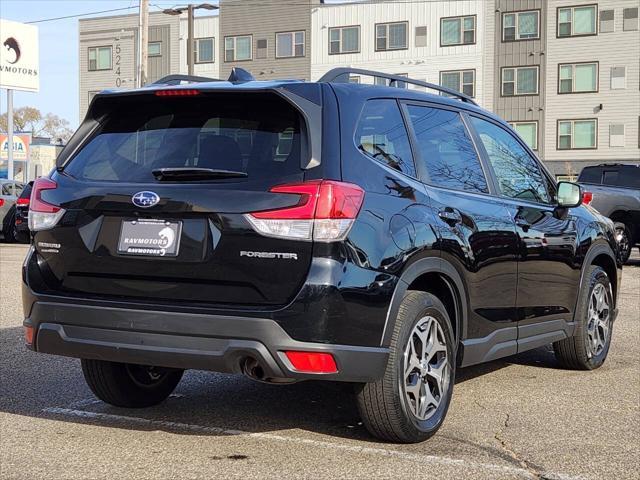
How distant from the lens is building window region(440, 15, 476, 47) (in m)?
46.4

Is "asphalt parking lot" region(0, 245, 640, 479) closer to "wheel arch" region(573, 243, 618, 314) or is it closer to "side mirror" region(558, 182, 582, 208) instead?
"wheel arch" region(573, 243, 618, 314)

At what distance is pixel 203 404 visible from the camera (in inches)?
213

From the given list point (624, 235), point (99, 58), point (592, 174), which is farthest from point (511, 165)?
point (99, 58)

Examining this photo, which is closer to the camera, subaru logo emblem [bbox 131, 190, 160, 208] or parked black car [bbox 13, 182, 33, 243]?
subaru logo emblem [bbox 131, 190, 160, 208]

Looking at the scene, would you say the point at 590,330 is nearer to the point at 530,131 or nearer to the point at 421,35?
the point at 530,131

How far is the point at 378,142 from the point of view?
15.0ft

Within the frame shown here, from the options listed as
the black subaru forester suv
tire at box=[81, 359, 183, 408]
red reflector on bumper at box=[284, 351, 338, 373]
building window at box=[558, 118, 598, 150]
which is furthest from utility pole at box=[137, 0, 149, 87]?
red reflector on bumper at box=[284, 351, 338, 373]

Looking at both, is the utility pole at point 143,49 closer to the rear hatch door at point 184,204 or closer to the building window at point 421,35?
the building window at point 421,35

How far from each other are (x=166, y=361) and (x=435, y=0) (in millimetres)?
45134

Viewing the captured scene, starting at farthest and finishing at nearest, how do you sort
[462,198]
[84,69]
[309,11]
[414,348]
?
[84,69] → [309,11] → [462,198] → [414,348]

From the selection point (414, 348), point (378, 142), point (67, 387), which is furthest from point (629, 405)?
point (67, 387)

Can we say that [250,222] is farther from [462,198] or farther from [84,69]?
[84,69]

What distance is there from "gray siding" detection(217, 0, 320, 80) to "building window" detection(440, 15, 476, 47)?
24.6 ft

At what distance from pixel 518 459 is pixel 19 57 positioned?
40.6 m
